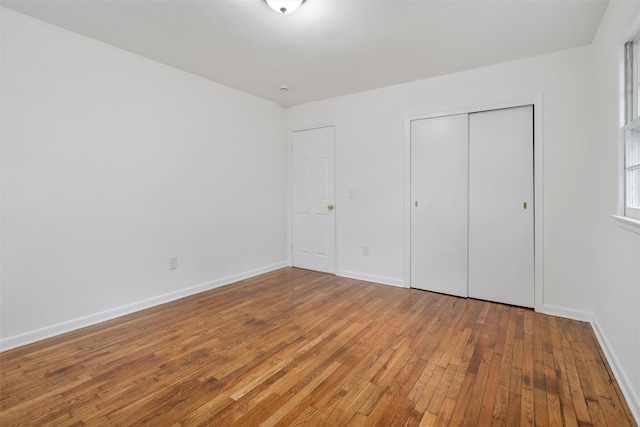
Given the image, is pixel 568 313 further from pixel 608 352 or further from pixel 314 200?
pixel 314 200

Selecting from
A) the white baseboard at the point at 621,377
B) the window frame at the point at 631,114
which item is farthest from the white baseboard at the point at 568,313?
the window frame at the point at 631,114

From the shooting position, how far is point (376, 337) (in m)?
2.43

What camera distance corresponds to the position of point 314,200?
4512 millimetres

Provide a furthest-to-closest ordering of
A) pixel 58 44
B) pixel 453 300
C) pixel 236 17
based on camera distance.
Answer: pixel 453 300 < pixel 58 44 < pixel 236 17

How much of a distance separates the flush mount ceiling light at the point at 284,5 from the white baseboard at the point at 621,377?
9.67 ft

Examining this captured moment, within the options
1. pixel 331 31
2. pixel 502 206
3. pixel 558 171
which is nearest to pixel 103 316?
pixel 331 31

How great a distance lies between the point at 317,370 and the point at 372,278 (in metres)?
2.12

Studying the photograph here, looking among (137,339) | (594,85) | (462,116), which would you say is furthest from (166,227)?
(594,85)

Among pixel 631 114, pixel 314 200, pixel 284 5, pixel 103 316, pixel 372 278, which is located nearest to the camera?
pixel 631 114

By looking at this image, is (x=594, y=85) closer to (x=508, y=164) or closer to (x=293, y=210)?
(x=508, y=164)

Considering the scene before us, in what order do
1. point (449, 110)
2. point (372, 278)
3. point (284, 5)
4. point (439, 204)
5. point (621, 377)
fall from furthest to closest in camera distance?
point (372, 278) < point (439, 204) < point (449, 110) < point (284, 5) < point (621, 377)

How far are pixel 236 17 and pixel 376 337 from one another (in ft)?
8.76

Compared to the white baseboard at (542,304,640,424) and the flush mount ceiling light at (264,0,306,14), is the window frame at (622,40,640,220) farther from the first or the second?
the flush mount ceiling light at (264,0,306,14)

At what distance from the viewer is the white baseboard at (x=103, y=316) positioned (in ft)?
7.56
